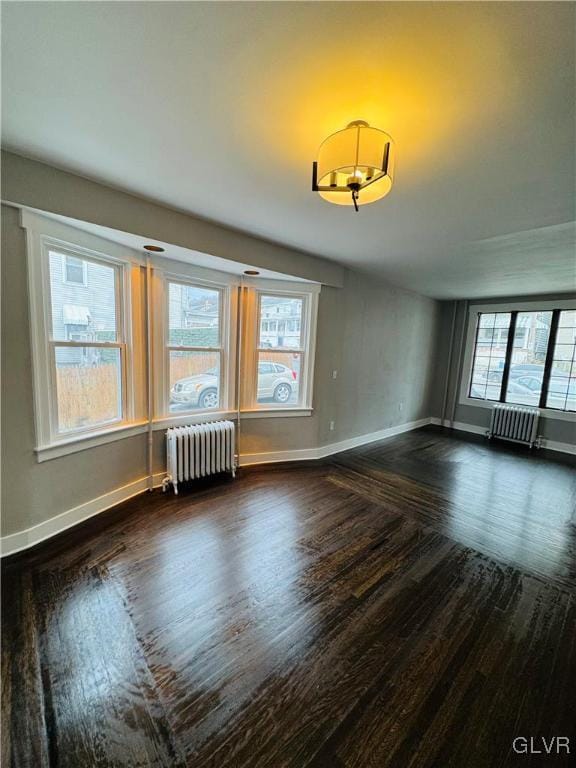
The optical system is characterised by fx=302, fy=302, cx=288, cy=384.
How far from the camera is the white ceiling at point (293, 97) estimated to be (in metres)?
1.01

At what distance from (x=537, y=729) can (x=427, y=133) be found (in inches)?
108

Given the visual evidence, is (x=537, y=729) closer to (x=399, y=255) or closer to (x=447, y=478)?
(x=447, y=478)

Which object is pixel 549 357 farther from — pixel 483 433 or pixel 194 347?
pixel 194 347

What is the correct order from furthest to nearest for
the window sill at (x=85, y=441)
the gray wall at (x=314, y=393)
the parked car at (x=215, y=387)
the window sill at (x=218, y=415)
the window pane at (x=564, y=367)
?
the window pane at (x=564, y=367)
the parked car at (x=215, y=387)
the window sill at (x=218, y=415)
the window sill at (x=85, y=441)
the gray wall at (x=314, y=393)

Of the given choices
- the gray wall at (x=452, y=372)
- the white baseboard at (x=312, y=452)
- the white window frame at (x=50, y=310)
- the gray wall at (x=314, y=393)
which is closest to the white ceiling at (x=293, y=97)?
the white window frame at (x=50, y=310)

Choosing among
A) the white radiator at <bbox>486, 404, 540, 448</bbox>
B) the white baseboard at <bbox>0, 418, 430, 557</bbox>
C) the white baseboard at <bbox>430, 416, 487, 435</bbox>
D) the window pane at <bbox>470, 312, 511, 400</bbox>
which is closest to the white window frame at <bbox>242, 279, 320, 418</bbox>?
the white baseboard at <bbox>0, 418, 430, 557</bbox>

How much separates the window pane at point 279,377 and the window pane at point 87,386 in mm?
1649

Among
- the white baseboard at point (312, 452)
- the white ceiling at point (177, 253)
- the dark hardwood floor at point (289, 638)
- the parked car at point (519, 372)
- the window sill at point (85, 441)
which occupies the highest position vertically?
the white ceiling at point (177, 253)

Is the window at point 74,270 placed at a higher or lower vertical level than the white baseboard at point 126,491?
higher

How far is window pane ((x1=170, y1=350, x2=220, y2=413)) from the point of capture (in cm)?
333

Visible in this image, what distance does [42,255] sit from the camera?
218 centimetres

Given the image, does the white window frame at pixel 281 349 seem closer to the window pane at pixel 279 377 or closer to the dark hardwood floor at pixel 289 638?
the window pane at pixel 279 377

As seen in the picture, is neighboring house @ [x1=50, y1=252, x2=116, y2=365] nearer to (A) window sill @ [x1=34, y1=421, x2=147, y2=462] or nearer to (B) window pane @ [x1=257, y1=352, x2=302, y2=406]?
(A) window sill @ [x1=34, y1=421, x2=147, y2=462]

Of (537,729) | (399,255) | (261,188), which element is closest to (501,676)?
(537,729)
